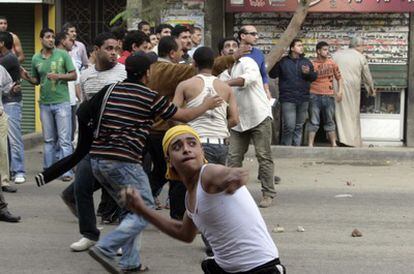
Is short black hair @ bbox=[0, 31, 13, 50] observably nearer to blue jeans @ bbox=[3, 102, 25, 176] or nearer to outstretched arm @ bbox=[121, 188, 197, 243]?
blue jeans @ bbox=[3, 102, 25, 176]

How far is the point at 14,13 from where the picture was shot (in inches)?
645

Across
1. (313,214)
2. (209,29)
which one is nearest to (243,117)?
(313,214)

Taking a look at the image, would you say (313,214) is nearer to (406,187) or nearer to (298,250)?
(298,250)

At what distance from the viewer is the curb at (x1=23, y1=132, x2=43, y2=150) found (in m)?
14.7

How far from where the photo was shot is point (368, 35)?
14820 millimetres

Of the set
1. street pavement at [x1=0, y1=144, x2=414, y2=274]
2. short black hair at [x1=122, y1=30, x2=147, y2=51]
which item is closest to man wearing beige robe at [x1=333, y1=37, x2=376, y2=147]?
street pavement at [x1=0, y1=144, x2=414, y2=274]

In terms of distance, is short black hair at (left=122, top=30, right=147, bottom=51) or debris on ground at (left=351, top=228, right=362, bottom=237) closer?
debris on ground at (left=351, top=228, right=362, bottom=237)

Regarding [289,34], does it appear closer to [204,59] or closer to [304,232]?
[304,232]

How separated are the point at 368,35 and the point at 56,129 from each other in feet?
19.5

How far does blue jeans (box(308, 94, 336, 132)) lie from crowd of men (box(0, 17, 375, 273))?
3.47m

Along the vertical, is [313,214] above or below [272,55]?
below

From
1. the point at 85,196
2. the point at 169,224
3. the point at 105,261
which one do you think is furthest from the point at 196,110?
the point at 169,224

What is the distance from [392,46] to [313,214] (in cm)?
615

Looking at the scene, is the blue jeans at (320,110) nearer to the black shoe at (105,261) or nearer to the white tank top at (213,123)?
the white tank top at (213,123)
